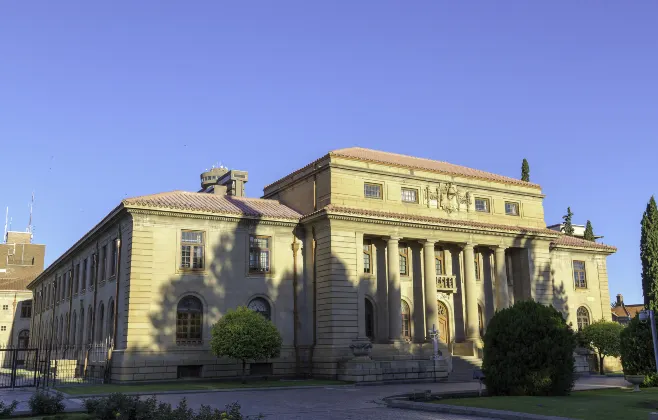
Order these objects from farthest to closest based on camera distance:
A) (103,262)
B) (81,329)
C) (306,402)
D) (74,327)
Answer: (74,327) → (81,329) → (103,262) → (306,402)

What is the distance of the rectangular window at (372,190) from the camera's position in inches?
1503

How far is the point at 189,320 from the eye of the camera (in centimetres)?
3391

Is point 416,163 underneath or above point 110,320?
above

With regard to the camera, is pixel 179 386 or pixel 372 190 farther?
pixel 372 190

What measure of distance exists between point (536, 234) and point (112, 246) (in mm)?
27114

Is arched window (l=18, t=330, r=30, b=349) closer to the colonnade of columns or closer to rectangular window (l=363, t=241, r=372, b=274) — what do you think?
rectangular window (l=363, t=241, r=372, b=274)

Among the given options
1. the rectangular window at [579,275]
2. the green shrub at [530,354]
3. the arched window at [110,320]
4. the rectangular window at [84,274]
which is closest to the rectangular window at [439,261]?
the rectangular window at [579,275]

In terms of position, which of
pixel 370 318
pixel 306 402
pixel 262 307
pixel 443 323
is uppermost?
pixel 262 307

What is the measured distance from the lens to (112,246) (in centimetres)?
3741

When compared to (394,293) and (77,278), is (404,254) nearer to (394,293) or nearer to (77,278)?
(394,293)

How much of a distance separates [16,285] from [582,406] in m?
76.1

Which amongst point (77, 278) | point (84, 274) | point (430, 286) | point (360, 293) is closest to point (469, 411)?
point (360, 293)

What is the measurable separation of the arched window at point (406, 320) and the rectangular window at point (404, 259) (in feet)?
6.32

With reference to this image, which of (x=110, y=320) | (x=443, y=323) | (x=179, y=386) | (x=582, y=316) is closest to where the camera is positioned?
(x=179, y=386)
